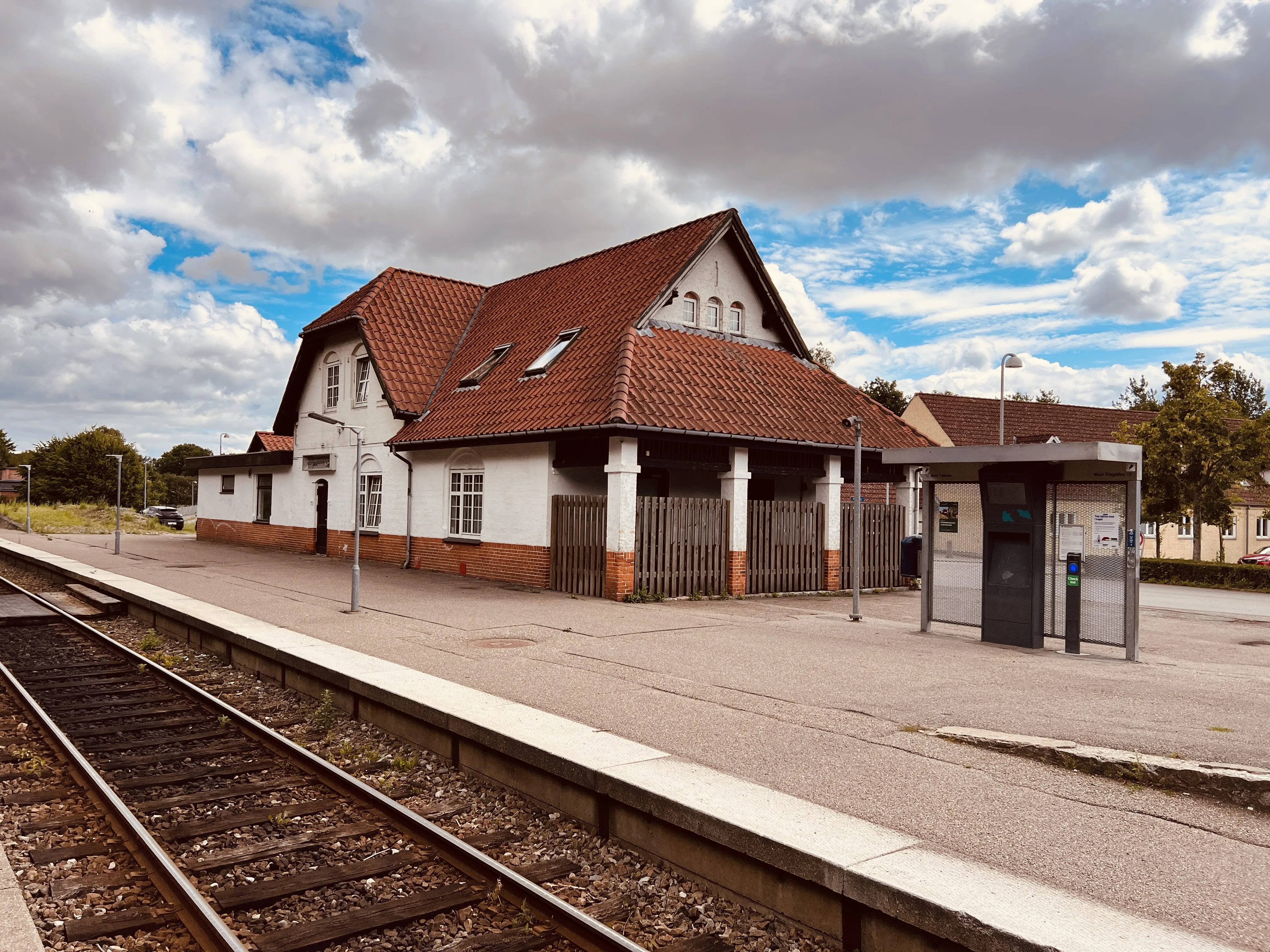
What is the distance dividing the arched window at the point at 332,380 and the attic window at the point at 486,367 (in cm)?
572

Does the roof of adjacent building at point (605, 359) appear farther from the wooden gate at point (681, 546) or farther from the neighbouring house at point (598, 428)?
the wooden gate at point (681, 546)

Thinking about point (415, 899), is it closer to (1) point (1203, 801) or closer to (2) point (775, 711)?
(2) point (775, 711)

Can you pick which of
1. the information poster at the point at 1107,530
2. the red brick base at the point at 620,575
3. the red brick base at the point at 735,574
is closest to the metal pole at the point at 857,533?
the red brick base at the point at 735,574

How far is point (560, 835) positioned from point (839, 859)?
6.86 ft

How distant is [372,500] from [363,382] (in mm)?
3403

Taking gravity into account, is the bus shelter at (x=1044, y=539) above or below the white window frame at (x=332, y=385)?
below

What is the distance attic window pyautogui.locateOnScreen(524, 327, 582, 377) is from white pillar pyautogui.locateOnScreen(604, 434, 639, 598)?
4.43 meters

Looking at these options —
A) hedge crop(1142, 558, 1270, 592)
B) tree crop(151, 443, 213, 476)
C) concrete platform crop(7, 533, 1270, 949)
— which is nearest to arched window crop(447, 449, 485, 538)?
concrete platform crop(7, 533, 1270, 949)

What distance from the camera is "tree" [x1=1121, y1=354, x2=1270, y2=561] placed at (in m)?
29.6

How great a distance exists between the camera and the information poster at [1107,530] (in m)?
11.5

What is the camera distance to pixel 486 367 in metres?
23.8

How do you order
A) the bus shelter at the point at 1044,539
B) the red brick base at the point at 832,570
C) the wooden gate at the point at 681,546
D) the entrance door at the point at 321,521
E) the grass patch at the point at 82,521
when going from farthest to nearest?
the grass patch at the point at 82,521, the entrance door at the point at 321,521, the red brick base at the point at 832,570, the wooden gate at the point at 681,546, the bus shelter at the point at 1044,539

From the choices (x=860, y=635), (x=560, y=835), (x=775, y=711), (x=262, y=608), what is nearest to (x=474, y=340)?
(x=262, y=608)

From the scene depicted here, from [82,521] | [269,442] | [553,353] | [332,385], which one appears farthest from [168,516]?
[553,353]
